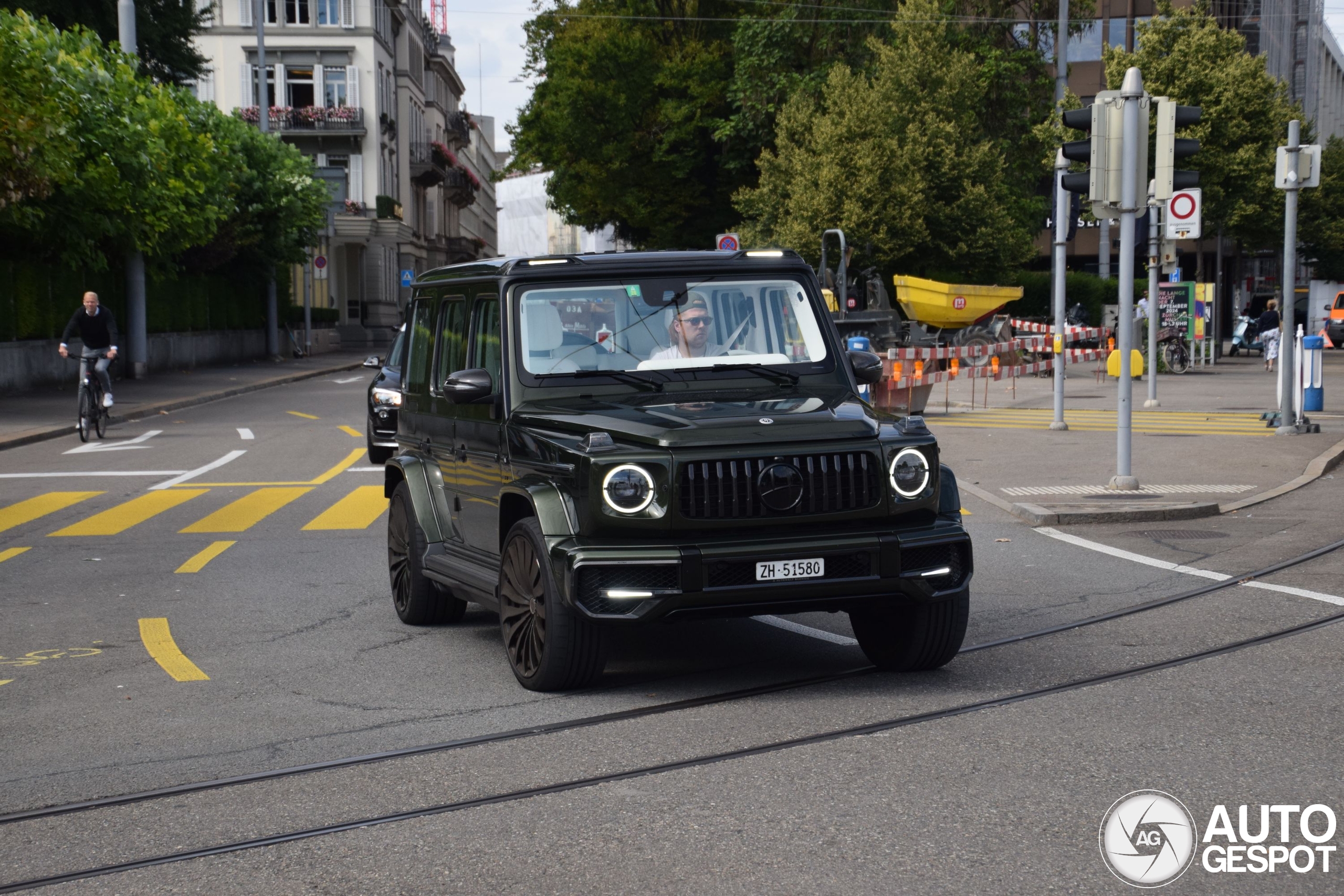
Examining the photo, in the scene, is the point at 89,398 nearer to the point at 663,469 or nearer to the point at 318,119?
the point at 663,469

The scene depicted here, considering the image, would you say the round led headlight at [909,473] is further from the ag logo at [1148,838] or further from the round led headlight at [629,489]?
→ the ag logo at [1148,838]

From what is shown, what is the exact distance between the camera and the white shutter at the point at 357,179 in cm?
7419

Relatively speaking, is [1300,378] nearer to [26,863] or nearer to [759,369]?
[759,369]

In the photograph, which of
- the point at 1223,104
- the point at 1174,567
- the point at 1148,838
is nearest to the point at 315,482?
the point at 1174,567

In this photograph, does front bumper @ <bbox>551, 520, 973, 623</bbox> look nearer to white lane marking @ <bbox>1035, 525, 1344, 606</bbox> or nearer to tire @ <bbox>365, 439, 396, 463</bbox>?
white lane marking @ <bbox>1035, 525, 1344, 606</bbox>

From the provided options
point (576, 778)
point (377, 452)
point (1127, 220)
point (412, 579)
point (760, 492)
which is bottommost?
point (377, 452)

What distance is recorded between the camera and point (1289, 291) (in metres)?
18.8

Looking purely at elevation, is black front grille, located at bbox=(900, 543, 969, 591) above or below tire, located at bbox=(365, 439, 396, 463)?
above

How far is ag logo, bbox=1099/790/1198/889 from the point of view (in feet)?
14.1

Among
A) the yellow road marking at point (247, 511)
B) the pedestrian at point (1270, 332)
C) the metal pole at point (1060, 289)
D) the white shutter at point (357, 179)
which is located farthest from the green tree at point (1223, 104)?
the white shutter at point (357, 179)

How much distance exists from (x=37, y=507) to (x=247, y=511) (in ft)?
6.81

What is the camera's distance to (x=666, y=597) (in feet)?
20.4

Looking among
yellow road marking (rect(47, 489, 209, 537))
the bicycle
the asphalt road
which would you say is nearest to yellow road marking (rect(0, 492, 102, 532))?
yellow road marking (rect(47, 489, 209, 537))

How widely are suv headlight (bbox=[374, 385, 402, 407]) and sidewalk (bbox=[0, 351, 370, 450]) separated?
6.29m
